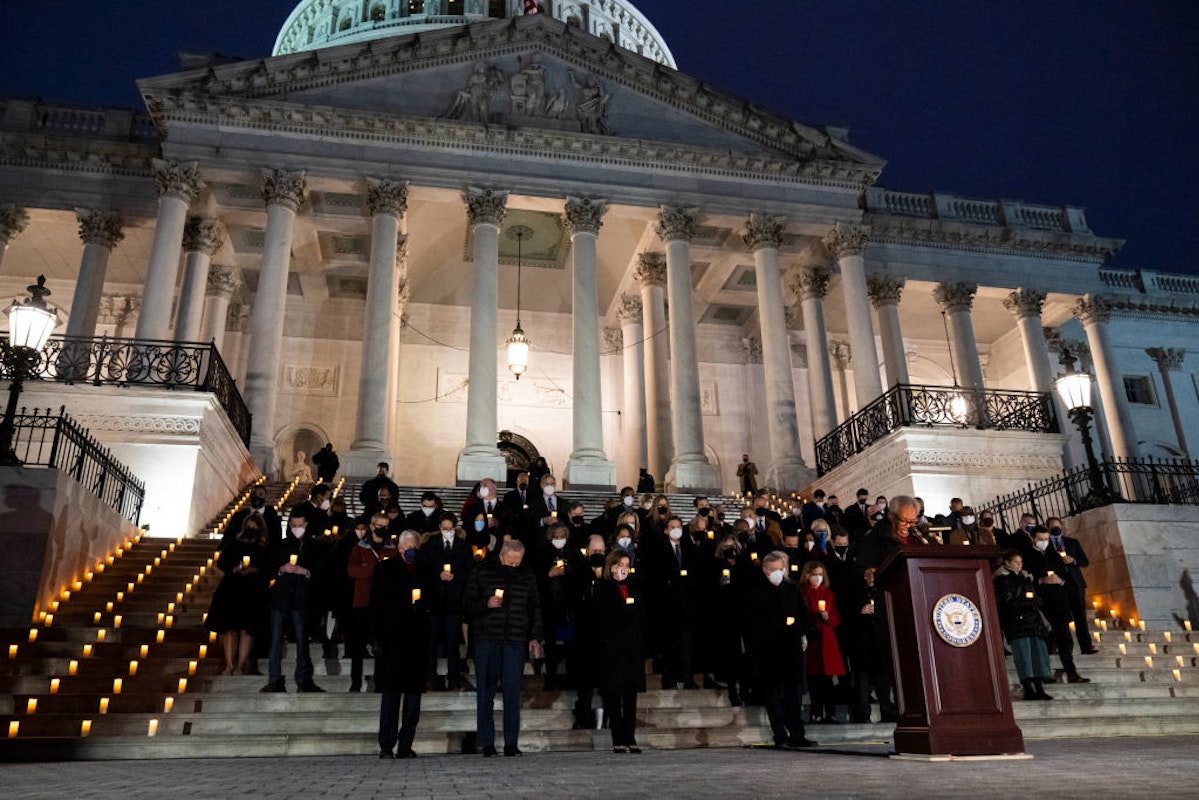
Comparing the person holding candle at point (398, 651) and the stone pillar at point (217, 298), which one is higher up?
the stone pillar at point (217, 298)

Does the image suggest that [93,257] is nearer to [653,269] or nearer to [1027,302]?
[653,269]

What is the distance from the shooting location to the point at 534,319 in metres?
33.1

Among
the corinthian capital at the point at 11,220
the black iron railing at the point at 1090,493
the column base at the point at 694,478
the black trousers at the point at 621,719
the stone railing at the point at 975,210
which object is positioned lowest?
the black trousers at the point at 621,719

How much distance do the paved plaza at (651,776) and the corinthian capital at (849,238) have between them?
1944 centimetres

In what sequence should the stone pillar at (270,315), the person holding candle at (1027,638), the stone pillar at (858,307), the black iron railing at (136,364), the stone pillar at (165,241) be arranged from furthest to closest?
the stone pillar at (858,307) → the stone pillar at (270,315) → the stone pillar at (165,241) → the black iron railing at (136,364) → the person holding candle at (1027,638)

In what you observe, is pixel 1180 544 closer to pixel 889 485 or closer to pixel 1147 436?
pixel 889 485

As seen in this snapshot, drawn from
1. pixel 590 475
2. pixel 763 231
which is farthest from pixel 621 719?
pixel 763 231

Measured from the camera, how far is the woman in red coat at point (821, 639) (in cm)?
920

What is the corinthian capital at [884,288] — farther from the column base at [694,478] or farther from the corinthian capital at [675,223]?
the column base at [694,478]

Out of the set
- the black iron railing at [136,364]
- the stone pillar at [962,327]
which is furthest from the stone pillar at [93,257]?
the stone pillar at [962,327]

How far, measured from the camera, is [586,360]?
22.6 m

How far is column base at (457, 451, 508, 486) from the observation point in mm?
20609

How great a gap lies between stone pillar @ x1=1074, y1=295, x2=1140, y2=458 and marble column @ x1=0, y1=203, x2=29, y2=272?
1281 inches

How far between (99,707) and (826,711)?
294 inches
